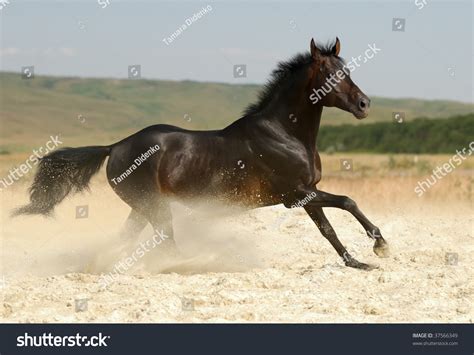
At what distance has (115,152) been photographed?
29.4 ft

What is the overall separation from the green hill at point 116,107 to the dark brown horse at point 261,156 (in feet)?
123

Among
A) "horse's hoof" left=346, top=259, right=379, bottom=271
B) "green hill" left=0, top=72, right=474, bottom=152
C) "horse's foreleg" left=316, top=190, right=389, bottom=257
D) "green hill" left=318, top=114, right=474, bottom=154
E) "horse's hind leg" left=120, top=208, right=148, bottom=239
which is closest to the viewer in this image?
"horse's foreleg" left=316, top=190, right=389, bottom=257

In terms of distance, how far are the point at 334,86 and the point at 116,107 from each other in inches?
2147

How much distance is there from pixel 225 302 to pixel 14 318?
1.72m

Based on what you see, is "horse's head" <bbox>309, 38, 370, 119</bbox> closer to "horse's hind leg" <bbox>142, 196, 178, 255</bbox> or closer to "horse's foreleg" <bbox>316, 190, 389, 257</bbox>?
"horse's foreleg" <bbox>316, 190, 389, 257</bbox>

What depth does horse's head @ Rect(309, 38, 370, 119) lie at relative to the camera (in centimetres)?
837

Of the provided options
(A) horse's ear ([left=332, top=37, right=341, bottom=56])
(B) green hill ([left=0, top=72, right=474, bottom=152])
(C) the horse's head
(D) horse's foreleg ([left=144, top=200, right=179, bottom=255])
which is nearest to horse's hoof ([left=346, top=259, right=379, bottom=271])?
(C) the horse's head

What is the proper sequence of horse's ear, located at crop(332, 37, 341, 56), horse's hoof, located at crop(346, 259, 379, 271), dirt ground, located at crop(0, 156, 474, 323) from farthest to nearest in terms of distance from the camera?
1. horse's ear, located at crop(332, 37, 341, 56)
2. horse's hoof, located at crop(346, 259, 379, 271)
3. dirt ground, located at crop(0, 156, 474, 323)

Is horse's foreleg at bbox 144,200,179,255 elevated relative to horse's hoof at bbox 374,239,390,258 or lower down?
elevated

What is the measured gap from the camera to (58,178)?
9.30m

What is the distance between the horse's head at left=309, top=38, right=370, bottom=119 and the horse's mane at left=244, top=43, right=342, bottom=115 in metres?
0.12

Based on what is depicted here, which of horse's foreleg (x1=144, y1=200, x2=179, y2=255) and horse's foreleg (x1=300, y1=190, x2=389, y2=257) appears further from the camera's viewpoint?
horse's foreleg (x1=144, y1=200, x2=179, y2=255)
